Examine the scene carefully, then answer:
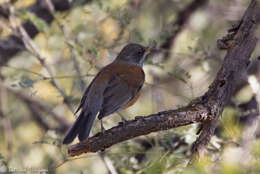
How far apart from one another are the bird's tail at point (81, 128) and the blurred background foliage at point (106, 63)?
Answer: 13.4 inches

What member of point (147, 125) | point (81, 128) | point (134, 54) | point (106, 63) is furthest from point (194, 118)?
point (106, 63)

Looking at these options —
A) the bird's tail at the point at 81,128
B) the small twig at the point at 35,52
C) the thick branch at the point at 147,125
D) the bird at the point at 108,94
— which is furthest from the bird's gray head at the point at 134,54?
the thick branch at the point at 147,125

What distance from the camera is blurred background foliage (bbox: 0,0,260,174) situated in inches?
208

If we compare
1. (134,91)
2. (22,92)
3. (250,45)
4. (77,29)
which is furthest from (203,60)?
(22,92)

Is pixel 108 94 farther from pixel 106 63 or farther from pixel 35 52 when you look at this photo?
pixel 106 63

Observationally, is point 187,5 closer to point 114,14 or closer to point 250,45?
point 114,14

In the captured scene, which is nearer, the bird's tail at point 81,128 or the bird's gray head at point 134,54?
the bird's tail at point 81,128

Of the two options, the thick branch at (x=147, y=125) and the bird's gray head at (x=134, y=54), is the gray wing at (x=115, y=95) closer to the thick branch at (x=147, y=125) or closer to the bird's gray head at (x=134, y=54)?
the bird's gray head at (x=134, y=54)

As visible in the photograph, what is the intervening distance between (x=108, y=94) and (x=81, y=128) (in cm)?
99

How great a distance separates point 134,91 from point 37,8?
11.2 ft

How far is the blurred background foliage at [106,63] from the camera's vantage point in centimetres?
529

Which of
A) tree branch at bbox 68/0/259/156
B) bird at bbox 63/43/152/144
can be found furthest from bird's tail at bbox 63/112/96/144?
tree branch at bbox 68/0/259/156

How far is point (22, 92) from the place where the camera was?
8.78 m

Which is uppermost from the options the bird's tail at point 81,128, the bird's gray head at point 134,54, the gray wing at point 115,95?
the bird's gray head at point 134,54
